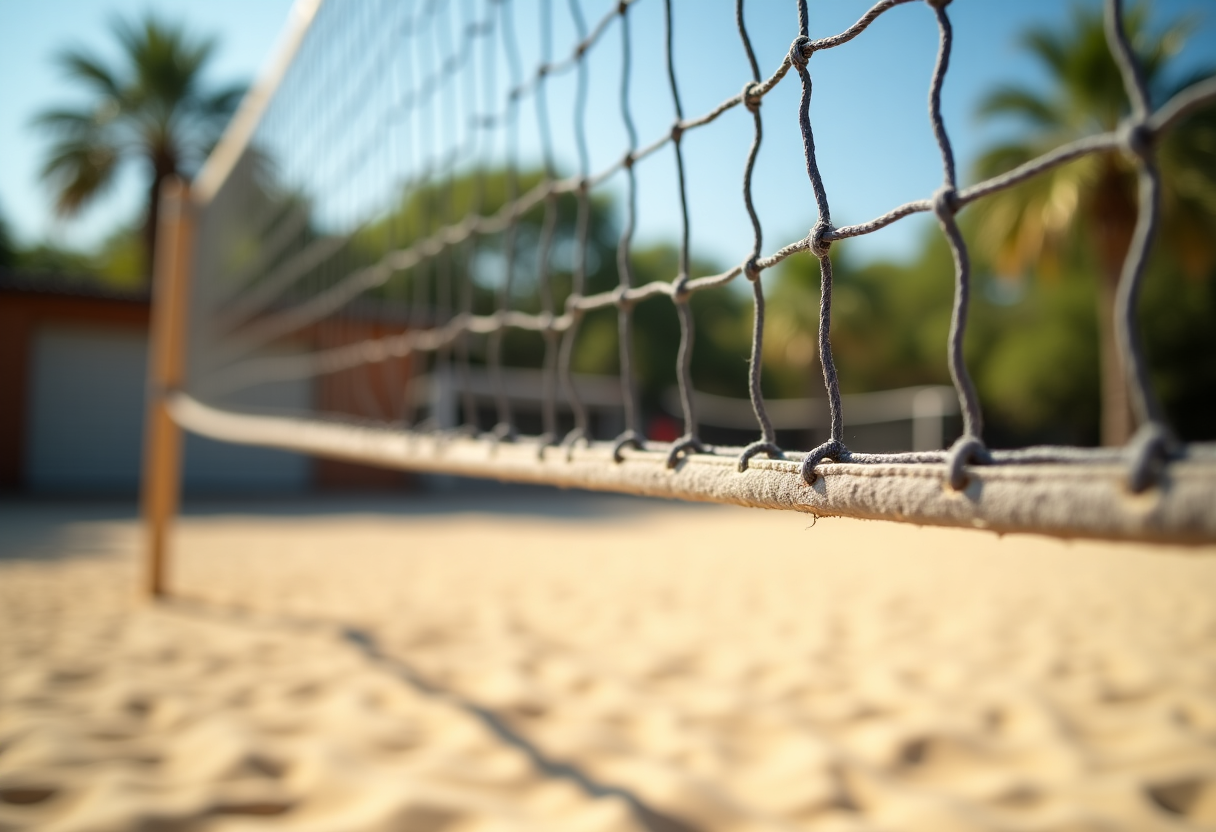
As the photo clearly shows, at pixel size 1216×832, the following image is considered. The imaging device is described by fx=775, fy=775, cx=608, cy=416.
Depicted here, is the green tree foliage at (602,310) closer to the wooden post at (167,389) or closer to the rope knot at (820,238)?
the wooden post at (167,389)

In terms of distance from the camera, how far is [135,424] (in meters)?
10.1

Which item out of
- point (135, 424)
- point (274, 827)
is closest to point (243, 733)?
point (274, 827)

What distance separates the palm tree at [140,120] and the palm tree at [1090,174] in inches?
509

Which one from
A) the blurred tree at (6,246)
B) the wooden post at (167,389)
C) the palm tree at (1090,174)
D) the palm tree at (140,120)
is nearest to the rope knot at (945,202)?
the wooden post at (167,389)

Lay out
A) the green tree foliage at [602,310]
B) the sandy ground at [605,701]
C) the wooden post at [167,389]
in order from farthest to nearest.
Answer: the green tree foliage at [602,310] < the wooden post at [167,389] < the sandy ground at [605,701]

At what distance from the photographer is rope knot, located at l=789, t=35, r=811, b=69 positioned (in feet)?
2.87

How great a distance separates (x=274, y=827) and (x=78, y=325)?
35.4 feet

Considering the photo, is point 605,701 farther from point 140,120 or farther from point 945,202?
point 140,120

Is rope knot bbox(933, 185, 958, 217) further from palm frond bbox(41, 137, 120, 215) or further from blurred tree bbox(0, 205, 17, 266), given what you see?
blurred tree bbox(0, 205, 17, 266)

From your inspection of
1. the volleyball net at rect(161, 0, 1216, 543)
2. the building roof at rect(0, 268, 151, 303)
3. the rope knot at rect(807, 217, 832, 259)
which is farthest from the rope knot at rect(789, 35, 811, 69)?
the building roof at rect(0, 268, 151, 303)

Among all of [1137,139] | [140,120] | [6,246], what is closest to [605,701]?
[1137,139]

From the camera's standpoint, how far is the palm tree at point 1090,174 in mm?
8000

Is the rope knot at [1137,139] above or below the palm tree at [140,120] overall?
below

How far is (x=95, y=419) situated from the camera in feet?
32.6
